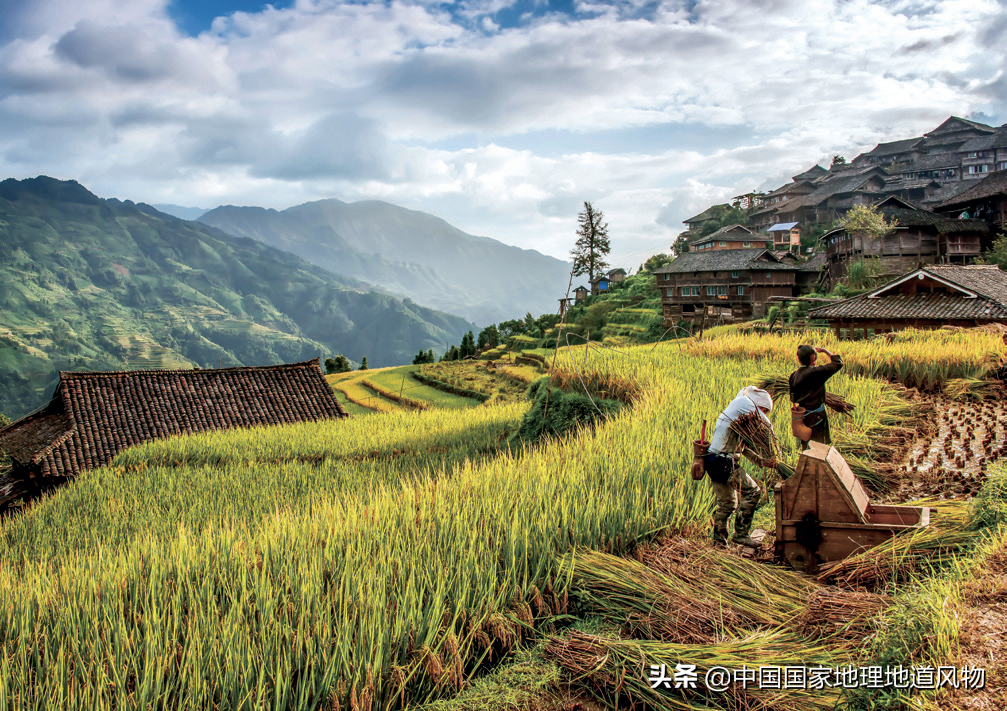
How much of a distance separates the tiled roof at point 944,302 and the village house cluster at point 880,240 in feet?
0.16

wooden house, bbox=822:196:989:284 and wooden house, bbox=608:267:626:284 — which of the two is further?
wooden house, bbox=608:267:626:284

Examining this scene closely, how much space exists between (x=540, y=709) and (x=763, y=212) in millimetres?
66581

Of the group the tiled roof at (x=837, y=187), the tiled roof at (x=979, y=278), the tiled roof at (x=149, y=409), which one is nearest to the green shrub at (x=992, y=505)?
the tiled roof at (x=979, y=278)

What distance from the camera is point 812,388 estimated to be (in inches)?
210

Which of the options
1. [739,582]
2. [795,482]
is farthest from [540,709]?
[795,482]

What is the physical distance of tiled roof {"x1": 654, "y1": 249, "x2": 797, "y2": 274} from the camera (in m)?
43.5

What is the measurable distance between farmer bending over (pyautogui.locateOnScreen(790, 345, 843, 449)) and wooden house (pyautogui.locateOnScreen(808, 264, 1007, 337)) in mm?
13730

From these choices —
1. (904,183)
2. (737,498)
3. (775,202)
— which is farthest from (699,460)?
(775,202)

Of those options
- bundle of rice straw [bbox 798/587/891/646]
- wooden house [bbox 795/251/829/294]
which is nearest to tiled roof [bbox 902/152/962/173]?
wooden house [bbox 795/251/829/294]

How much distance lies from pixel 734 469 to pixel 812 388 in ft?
4.78

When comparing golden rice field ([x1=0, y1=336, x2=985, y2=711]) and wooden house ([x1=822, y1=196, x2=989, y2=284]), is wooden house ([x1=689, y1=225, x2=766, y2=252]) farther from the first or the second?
golden rice field ([x1=0, y1=336, x2=985, y2=711])

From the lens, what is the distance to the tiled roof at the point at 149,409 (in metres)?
21.1

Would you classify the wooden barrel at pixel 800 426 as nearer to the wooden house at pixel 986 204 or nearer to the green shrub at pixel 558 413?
the green shrub at pixel 558 413

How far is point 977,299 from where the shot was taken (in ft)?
58.4
